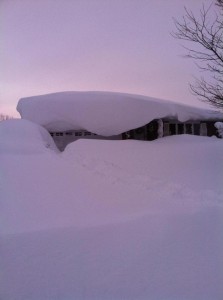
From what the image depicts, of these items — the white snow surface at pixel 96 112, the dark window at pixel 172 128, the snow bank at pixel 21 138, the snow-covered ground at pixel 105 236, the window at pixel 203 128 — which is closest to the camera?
the snow-covered ground at pixel 105 236

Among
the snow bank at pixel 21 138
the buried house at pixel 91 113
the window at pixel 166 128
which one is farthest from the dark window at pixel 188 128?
the snow bank at pixel 21 138

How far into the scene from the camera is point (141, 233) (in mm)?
4047

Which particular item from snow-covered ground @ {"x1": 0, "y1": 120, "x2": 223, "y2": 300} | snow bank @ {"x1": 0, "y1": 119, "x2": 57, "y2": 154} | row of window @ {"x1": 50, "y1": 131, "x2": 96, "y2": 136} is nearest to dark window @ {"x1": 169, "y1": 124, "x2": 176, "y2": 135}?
row of window @ {"x1": 50, "y1": 131, "x2": 96, "y2": 136}

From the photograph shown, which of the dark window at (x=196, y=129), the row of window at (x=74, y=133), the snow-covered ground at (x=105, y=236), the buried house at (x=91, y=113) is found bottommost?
the snow-covered ground at (x=105, y=236)

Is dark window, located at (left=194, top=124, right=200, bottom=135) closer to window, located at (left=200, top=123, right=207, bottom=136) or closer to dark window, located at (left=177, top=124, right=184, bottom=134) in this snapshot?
window, located at (left=200, top=123, right=207, bottom=136)

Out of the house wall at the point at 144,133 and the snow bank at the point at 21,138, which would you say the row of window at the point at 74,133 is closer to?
the house wall at the point at 144,133

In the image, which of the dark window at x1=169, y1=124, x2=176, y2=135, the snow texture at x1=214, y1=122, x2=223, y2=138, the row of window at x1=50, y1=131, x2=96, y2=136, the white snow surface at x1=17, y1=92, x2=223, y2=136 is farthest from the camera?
the snow texture at x1=214, y1=122, x2=223, y2=138

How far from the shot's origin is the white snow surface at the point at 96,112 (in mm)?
14195

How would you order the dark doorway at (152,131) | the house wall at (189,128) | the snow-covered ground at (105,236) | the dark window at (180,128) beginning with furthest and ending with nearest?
the dark window at (180,128)
the house wall at (189,128)
the dark doorway at (152,131)
the snow-covered ground at (105,236)

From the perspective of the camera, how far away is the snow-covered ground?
3.16 meters

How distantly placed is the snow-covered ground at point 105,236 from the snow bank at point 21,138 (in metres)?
1.36

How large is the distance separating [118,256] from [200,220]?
1388 millimetres

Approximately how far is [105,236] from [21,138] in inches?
275

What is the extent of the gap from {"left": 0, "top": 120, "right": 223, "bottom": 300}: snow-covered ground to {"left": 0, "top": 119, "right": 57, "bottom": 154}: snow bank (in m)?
1.36
